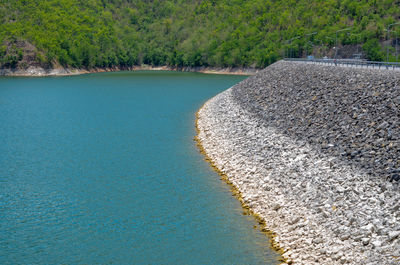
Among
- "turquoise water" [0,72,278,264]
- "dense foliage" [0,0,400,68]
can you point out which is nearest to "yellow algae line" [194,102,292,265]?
"turquoise water" [0,72,278,264]

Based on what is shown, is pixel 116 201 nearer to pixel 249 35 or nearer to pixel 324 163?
pixel 324 163

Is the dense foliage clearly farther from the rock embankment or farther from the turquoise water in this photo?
the turquoise water

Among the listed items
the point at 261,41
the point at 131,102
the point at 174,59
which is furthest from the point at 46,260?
the point at 174,59

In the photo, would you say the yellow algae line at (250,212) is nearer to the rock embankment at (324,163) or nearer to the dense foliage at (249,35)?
the rock embankment at (324,163)


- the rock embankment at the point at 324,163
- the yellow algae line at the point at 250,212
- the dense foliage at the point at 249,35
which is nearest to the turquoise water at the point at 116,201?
the yellow algae line at the point at 250,212

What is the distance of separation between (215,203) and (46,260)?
10.1 m

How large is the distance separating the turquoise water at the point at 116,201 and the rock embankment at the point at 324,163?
169cm

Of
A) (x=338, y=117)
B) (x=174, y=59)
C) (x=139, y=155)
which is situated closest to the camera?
(x=338, y=117)

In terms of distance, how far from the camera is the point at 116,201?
27.8 m

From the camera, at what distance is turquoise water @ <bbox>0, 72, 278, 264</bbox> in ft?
69.7

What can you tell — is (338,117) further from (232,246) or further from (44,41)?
(44,41)

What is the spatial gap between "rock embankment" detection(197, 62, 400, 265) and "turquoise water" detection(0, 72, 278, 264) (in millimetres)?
1693

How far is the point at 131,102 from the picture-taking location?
7606 centimetres

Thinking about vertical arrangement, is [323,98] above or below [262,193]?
above
